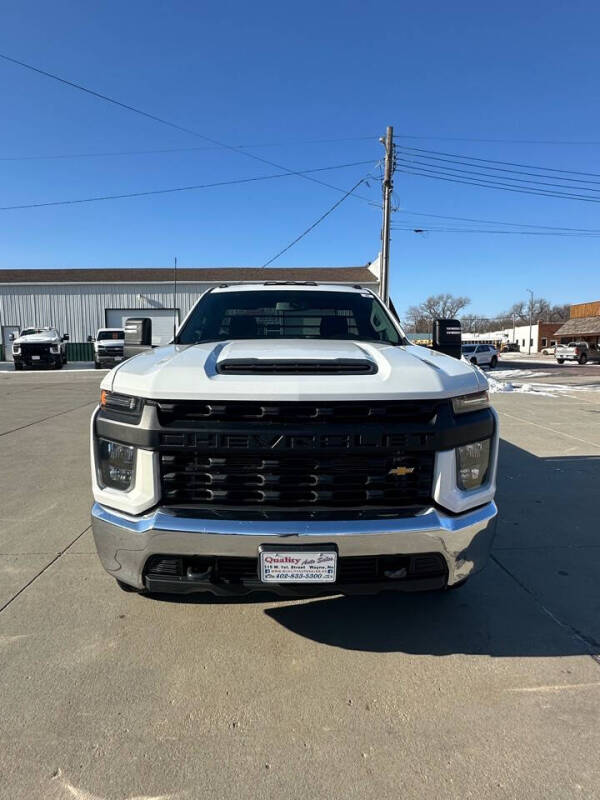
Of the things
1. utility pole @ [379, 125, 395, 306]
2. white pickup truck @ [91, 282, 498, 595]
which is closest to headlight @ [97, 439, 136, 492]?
white pickup truck @ [91, 282, 498, 595]

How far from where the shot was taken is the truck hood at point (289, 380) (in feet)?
7.17

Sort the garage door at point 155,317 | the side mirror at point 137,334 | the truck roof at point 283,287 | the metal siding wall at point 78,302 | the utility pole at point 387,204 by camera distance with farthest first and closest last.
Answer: the metal siding wall at point 78,302 → the garage door at point 155,317 → the utility pole at point 387,204 → the truck roof at point 283,287 → the side mirror at point 137,334

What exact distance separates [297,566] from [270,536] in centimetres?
18

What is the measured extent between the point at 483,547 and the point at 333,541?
0.80m

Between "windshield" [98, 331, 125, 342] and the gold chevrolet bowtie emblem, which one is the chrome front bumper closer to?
the gold chevrolet bowtie emblem

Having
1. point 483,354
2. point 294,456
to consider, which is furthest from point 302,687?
point 483,354

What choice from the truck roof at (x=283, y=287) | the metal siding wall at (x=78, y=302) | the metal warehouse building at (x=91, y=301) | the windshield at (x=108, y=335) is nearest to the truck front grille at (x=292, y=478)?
the truck roof at (x=283, y=287)

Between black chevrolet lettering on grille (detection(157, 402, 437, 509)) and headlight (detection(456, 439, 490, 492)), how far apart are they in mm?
162

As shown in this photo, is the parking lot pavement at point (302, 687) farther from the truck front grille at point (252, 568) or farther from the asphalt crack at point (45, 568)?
the truck front grille at point (252, 568)

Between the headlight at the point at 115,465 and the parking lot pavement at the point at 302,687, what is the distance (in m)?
0.90

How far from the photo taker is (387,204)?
18.8m

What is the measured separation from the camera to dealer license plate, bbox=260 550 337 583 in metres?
2.13

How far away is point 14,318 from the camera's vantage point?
3728 cm

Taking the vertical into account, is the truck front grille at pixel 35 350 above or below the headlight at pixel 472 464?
below
